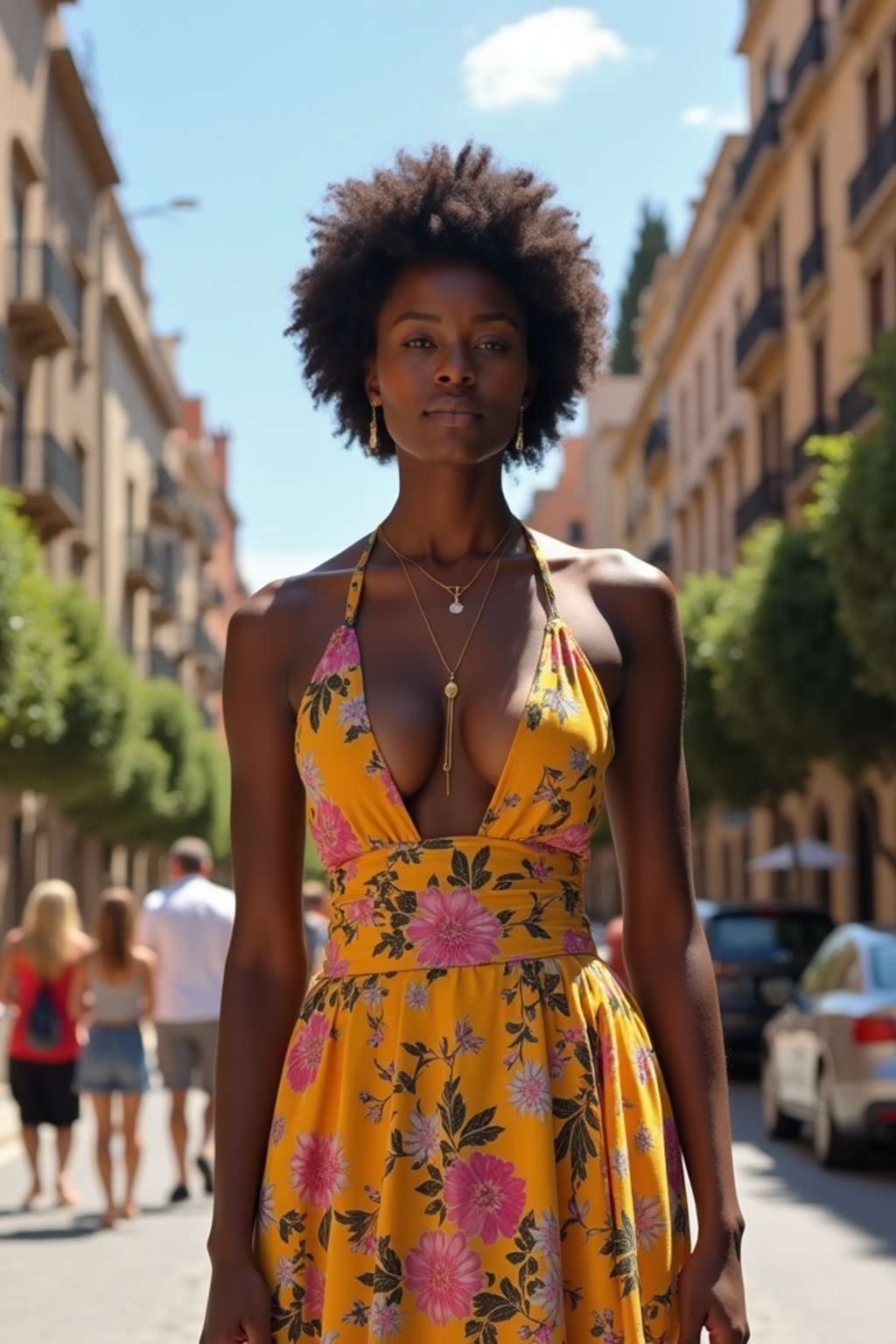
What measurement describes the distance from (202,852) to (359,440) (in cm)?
1024

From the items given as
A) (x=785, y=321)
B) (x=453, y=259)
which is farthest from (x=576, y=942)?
(x=785, y=321)

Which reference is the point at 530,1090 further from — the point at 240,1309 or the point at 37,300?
the point at 37,300

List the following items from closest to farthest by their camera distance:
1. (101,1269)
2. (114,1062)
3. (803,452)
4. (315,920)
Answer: (101,1269)
(114,1062)
(315,920)
(803,452)

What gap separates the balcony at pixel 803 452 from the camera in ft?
124

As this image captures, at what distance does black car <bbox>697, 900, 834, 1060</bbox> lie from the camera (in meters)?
22.7

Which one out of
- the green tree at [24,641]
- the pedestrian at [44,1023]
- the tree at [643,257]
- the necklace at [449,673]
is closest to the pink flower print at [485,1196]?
the necklace at [449,673]

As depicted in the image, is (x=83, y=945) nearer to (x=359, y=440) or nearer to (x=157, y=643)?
(x=359, y=440)

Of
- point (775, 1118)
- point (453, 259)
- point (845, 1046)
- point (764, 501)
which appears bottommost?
point (775, 1118)

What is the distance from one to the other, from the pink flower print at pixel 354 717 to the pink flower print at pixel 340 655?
0.06 metres

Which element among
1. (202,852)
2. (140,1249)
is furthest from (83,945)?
(140,1249)

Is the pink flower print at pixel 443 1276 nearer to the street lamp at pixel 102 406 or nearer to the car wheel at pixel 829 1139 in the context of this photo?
the car wheel at pixel 829 1139

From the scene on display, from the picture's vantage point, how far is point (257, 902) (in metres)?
3.07

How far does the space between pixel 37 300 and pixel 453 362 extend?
1247 inches

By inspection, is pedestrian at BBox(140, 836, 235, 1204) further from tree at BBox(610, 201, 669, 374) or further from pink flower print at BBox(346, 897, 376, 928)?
tree at BBox(610, 201, 669, 374)
